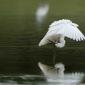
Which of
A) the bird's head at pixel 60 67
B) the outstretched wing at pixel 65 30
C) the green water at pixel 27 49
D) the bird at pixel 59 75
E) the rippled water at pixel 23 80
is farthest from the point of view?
the outstretched wing at pixel 65 30

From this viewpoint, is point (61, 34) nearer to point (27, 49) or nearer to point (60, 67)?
point (60, 67)

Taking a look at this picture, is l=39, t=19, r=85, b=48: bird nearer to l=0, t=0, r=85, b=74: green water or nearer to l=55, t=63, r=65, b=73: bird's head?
l=0, t=0, r=85, b=74: green water

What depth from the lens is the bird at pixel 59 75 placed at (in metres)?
3.36

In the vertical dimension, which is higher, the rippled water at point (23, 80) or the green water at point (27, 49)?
the green water at point (27, 49)

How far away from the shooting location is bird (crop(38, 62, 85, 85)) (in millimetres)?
3358

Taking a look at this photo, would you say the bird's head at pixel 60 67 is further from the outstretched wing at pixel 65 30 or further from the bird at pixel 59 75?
the outstretched wing at pixel 65 30

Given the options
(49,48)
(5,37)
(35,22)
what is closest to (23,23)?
(35,22)

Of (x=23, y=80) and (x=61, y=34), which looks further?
(x=61, y=34)

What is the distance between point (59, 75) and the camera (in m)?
3.62

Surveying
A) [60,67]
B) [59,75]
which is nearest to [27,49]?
[60,67]

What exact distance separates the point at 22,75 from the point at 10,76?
102 millimetres

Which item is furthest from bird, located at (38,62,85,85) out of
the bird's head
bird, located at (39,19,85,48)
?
bird, located at (39,19,85,48)

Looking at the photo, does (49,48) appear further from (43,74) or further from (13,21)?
(13,21)

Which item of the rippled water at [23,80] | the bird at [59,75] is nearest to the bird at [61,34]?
the bird at [59,75]
